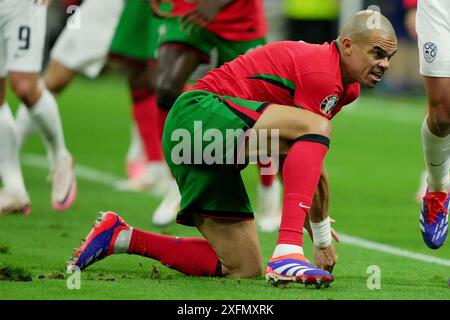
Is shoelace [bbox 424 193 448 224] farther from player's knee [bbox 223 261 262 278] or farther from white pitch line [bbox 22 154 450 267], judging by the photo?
player's knee [bbox 223 261 262 278]

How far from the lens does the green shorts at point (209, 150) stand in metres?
5.29

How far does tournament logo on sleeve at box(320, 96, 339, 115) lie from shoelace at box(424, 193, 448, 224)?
129 centimetres

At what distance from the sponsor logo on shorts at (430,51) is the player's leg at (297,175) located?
106 centimetres

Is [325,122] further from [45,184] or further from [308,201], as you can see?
[45,184]

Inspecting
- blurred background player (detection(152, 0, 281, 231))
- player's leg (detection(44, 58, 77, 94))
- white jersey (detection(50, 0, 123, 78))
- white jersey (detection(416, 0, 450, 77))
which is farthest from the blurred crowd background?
white jersey (detection(416, 0, 450, 77))

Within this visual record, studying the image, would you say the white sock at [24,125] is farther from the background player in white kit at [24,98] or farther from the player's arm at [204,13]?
the player's arm at [204,13]

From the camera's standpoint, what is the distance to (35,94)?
7785 millimetres

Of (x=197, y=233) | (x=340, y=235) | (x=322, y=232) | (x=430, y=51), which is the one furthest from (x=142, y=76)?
(x=322, y=232)

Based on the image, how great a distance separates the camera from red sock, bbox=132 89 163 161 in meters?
9.51

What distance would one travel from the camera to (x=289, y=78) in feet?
17.5

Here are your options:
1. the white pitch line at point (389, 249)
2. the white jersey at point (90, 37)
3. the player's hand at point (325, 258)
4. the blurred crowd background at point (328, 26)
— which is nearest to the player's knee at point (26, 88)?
the white jersey at point (90, 37)

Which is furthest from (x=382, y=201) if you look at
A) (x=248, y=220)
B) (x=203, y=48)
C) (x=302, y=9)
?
(x=302, y=9)

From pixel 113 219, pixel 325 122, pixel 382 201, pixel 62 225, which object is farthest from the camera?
pixel 382 201
